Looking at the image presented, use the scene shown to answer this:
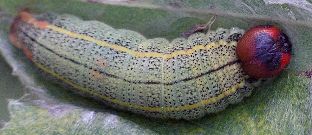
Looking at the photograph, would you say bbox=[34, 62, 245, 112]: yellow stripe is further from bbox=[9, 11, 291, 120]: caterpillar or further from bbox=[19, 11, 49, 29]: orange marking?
bbox=[19, 11, 49, 29]: orange marking

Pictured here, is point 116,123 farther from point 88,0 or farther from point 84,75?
point 88,0

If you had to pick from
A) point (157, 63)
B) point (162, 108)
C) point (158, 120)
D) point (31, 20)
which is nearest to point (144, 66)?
point (157, 63)

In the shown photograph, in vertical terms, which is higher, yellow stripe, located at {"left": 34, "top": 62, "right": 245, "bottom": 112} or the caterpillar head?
the caterpillar head

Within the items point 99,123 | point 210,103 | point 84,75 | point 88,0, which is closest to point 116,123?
point 99,123

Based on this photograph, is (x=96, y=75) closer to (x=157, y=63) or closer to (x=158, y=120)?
(x=157, y=63)

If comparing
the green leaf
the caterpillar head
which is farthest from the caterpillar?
the green leaf

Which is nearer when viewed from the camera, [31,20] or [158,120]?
[158,120]

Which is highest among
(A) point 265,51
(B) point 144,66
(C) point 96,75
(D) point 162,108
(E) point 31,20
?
(A) point 265,51

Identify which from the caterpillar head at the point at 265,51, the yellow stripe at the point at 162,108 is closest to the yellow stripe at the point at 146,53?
the caterpillar head at the point at 265,51
